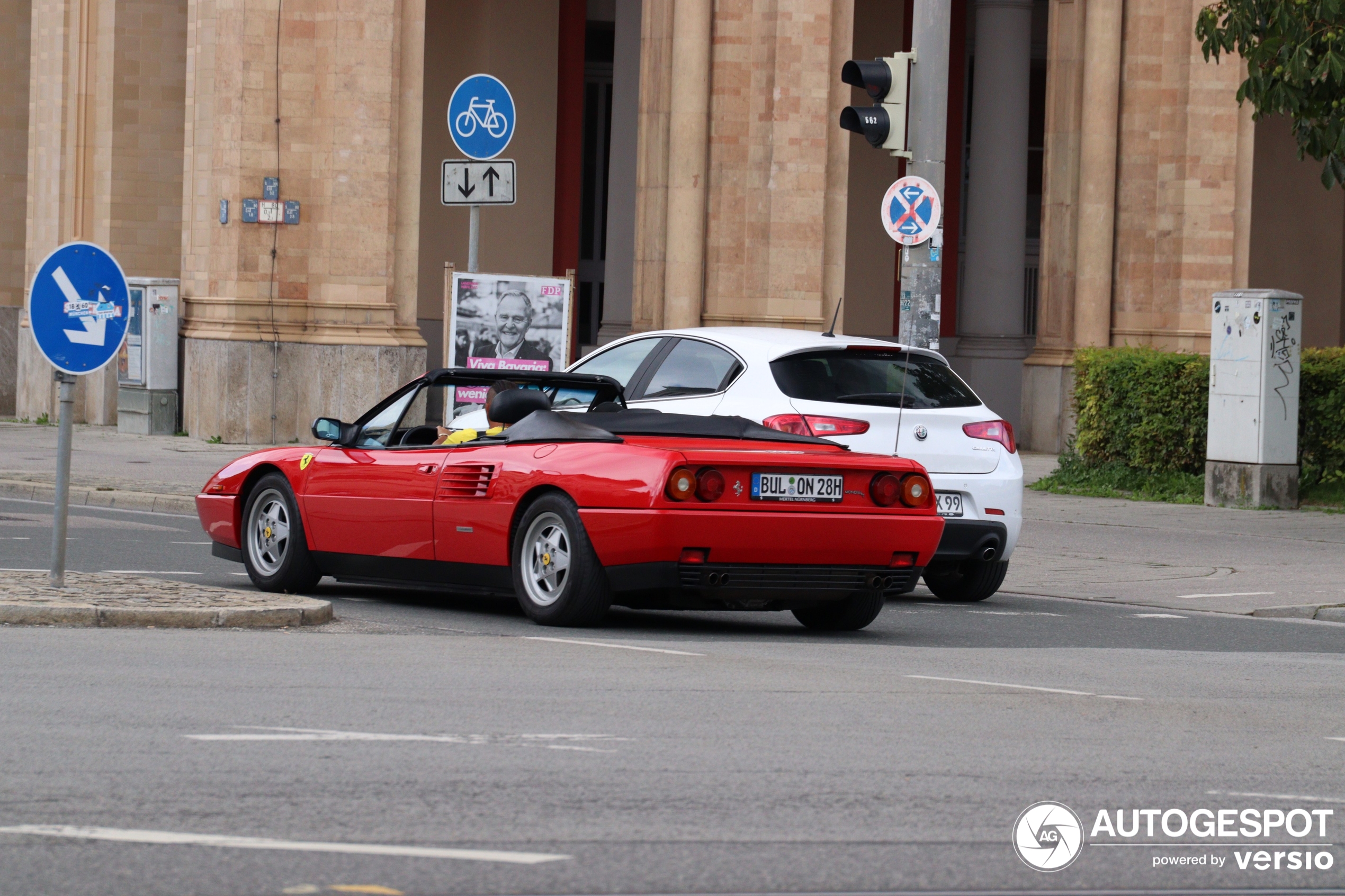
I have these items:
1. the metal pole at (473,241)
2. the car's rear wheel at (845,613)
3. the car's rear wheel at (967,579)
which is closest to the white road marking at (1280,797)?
the car's rear wheel at (845,613)

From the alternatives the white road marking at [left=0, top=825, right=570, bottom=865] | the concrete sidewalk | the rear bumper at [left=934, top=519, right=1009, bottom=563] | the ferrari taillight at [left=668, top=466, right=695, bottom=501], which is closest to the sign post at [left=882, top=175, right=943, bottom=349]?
the concrete sidewalk

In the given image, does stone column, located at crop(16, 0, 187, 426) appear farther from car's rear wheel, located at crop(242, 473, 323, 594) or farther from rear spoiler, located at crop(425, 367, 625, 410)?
rear spoiler, located at crop(425, 367, 625, 410)

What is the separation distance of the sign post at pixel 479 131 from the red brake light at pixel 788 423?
239 inches

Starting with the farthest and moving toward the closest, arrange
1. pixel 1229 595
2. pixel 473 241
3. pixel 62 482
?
1. pixel 473 241
2. pixel 1229 595
3. pixel 62 482

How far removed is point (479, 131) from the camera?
57.6 ft

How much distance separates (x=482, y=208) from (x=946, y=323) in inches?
319

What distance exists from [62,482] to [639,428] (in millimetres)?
2831

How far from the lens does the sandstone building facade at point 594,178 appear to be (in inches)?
991

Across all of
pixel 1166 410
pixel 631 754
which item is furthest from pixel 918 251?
pixel 631 754

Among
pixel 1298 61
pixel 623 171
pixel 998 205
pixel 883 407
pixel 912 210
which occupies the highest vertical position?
pixel 623 171

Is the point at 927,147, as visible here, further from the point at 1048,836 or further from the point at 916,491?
the point at 1048,836

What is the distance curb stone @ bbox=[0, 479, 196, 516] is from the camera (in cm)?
1770

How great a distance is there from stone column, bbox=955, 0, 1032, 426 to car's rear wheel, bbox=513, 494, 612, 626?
889 inches

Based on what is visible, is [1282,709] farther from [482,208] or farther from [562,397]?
[482,208]
